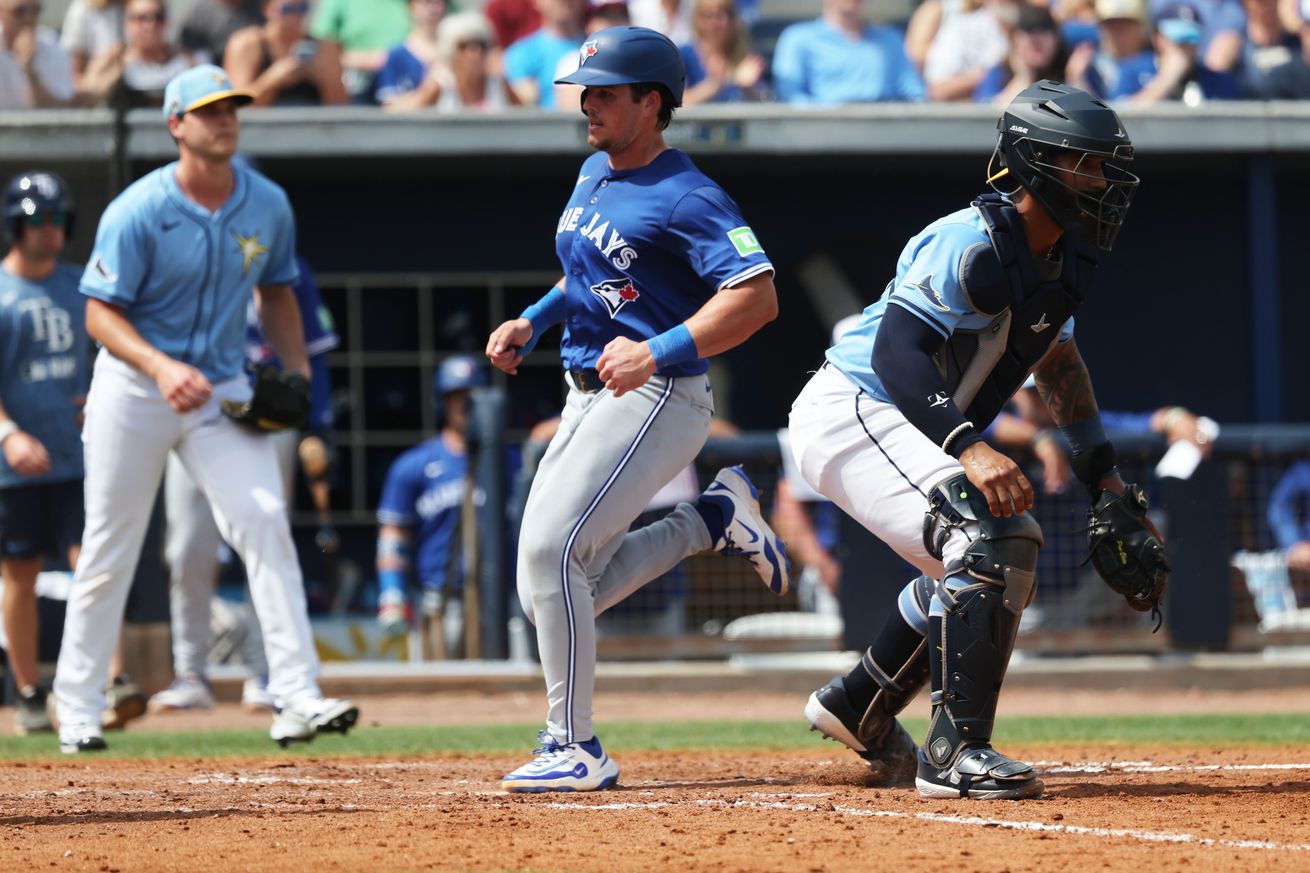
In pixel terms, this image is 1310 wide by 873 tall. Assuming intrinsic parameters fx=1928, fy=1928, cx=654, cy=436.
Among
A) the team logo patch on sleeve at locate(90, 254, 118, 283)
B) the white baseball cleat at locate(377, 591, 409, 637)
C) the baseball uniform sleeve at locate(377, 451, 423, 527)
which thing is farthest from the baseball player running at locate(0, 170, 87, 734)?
the baseball uniform sleeve at locate(377, 451, 423, 527)

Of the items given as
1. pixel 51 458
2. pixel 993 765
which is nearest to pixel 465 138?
pixel 51 458

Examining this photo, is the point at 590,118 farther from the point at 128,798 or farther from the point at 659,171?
the point at 128,798

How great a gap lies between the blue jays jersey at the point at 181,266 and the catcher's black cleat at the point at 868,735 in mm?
2587

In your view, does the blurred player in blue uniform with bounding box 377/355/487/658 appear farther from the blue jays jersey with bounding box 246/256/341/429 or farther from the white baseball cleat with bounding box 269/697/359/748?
the white baseball cleat with bounding box 269/697/359/748

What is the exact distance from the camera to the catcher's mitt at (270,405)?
6.57m

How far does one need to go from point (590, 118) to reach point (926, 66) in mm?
8079

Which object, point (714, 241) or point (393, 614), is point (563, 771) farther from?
point (393, 614)

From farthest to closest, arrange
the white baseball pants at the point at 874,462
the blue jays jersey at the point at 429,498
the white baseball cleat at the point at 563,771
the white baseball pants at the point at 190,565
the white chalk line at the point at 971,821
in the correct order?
the blue jays jersey at the point at 429,498, the white baseball pants at the point at 190,565, the white baseball cleat at the point at 563,771, the white baseball pants at the point at 874,462, the white chalk line at the point at 971,821

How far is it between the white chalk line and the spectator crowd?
756 cm

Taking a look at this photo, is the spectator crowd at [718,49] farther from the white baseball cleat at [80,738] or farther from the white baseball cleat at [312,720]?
the white baseball cleat at [312,720]

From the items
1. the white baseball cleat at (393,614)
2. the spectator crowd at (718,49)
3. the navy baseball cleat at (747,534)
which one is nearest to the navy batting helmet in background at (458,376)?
the white baseball cleat at (393,614)

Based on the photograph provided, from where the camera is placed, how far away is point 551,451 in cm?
518

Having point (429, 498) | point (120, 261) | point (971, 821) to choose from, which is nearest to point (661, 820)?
point (971, 821)

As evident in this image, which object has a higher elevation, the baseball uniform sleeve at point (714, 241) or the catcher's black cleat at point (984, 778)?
the baseball uniform sleeve at point (714, 241)
